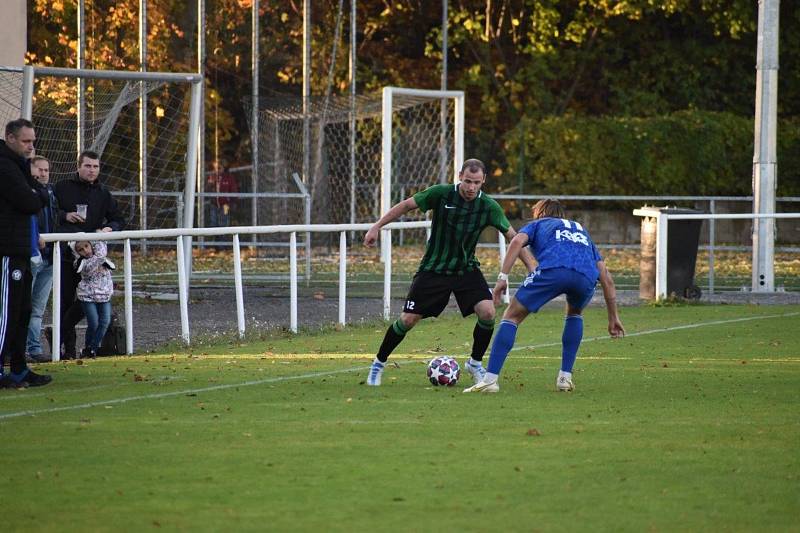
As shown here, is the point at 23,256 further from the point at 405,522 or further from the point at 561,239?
the point at 405,522

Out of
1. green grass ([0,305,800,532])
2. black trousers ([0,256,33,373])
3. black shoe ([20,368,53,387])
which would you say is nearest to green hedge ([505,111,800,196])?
green grass ([0,305,800,532])

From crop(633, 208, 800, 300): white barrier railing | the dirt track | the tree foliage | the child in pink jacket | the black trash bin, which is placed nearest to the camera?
the child in pink jacket

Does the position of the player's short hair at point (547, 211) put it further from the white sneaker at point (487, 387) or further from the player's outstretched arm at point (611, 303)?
the white sneaker at point (487, 387)

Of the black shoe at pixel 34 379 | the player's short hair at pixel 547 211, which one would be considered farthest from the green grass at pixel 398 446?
the player's short hair at pixel 547 211

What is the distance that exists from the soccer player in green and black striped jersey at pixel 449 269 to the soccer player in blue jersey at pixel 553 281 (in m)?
0.42

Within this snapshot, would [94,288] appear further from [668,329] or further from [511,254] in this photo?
[668,329]

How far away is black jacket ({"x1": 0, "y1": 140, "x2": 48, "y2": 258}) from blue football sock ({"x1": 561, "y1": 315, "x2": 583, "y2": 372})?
392 cm

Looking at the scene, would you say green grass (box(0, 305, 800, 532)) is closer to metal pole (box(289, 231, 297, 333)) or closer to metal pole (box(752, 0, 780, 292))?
metal pole (box(289, 231, 297, 333))

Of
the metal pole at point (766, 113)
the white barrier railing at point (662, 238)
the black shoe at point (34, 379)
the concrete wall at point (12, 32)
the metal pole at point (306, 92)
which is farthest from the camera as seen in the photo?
the metal pole at point (306, 92)

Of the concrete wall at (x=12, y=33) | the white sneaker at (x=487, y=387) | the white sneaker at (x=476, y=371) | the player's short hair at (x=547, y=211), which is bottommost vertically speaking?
the white sneaker at (x=487, y=387)

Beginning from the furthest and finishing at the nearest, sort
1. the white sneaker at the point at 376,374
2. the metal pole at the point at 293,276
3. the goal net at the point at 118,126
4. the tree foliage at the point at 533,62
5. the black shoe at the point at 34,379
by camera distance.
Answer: the tree foliage at the point at 533,62 < the goal net at the point at 118,126 < the metal pole at the point at 293,276 < the white sneaker at the point at 376,374 < the black shoe at the point at 34,379

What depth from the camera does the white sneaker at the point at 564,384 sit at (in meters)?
10.8

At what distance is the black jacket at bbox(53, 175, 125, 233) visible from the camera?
1337 centimetres

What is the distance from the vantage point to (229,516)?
6.63 meters
